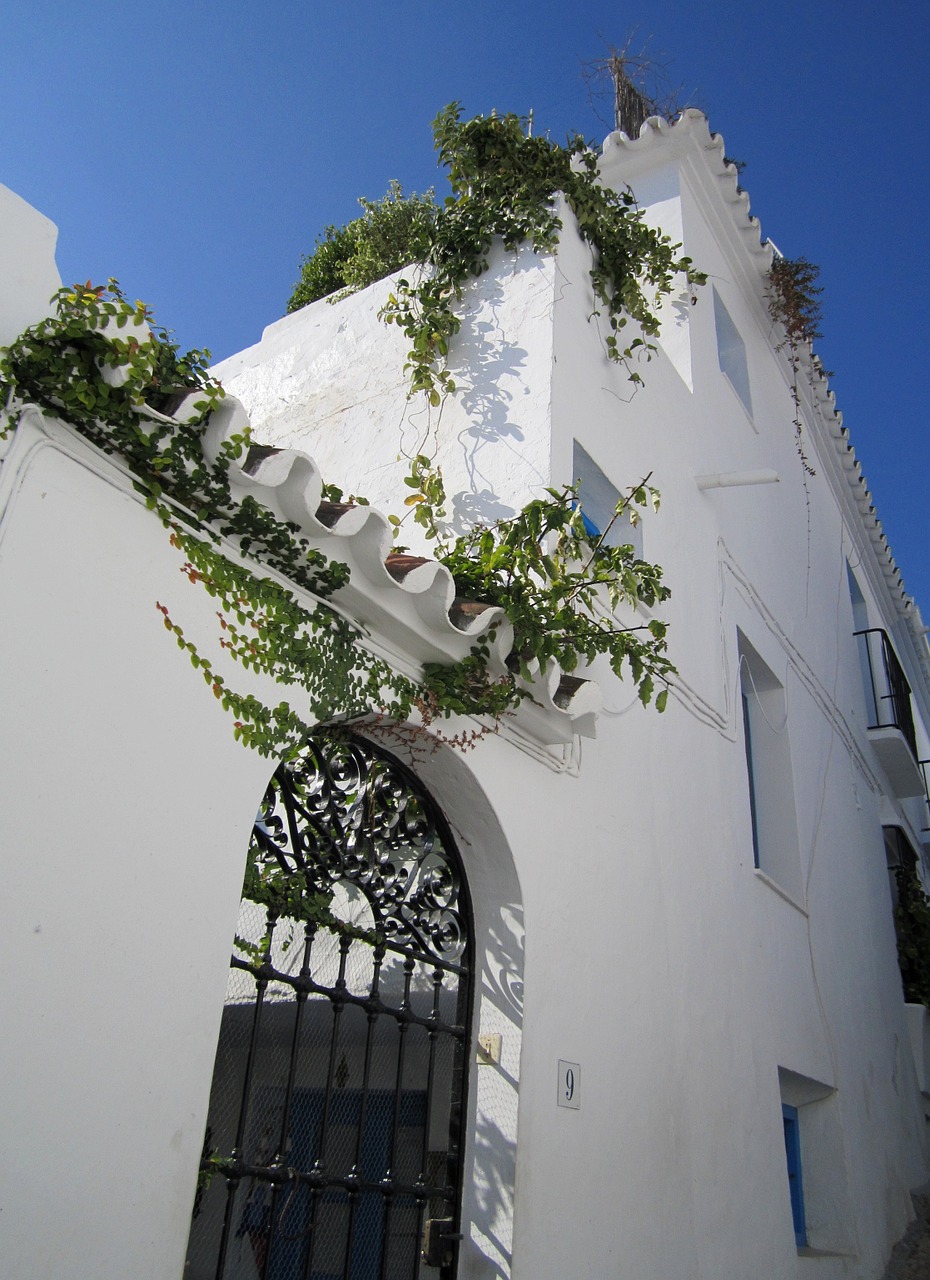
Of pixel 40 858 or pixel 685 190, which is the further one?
pixel 685 190

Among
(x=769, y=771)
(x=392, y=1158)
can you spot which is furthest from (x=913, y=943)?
(x=392, y=1158)

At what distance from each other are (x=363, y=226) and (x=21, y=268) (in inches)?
238

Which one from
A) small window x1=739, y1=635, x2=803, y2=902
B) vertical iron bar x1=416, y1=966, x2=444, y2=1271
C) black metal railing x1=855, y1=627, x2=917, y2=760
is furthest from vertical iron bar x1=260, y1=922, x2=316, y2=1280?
black metal railing x1=855, y1=627, x2=917, y2=760

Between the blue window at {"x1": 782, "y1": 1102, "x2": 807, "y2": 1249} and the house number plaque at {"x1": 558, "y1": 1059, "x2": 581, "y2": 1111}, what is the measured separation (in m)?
2.93

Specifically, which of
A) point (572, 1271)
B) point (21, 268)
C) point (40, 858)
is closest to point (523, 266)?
point (21, 268)

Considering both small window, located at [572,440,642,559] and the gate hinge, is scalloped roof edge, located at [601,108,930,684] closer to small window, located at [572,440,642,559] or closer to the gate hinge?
small window, located at [572,440,642,559]

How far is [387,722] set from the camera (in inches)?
151

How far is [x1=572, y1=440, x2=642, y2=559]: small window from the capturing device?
571 cm

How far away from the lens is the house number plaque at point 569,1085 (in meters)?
3.92

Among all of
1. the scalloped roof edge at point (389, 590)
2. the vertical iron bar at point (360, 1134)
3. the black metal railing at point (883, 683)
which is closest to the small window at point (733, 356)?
the black metal railing at point (883, 683)

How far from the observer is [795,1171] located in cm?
650

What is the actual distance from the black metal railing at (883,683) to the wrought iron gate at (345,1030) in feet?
25.5

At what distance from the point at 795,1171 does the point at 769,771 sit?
8.62 ft

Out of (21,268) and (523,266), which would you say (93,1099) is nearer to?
(21,268)
